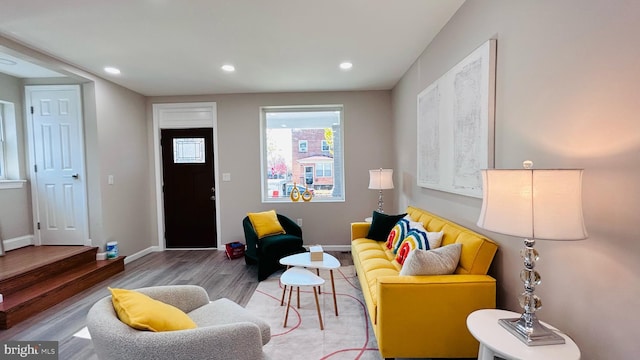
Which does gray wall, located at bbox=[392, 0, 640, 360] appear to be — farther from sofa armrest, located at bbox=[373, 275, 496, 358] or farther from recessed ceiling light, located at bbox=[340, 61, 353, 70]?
recessed ceiling light, located at bbox=[340, 61, 353, 70]

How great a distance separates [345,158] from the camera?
15.1 ft

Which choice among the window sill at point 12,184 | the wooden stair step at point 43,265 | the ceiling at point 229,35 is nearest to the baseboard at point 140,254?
the wooden stair step at point 43,265

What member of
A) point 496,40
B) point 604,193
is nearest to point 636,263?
point 604,193

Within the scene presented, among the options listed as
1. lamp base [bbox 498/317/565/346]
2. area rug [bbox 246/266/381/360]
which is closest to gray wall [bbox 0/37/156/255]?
area rug [bbox 246/266/381/360]

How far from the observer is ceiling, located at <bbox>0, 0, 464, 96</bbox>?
218 centimetres

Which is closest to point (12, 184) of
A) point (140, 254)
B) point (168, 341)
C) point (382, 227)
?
point (140, 254)

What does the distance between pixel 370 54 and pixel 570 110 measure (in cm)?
221

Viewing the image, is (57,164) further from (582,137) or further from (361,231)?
→ (582,137)

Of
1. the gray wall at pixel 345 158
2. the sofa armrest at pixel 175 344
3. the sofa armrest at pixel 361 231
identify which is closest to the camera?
the sofa armrest at pixel 175 344

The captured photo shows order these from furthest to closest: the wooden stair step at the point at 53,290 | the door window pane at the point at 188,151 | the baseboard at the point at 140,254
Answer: the door window pane at the point at 188,151, the baseboard at the point at 140,254, the wooden stair step at the point at 53,290

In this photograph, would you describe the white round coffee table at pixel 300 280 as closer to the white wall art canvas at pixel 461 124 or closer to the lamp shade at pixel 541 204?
the white wall art canvas at pixel 461 124

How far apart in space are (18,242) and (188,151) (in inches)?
94.9

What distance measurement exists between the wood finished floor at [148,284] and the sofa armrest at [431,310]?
5.45ft

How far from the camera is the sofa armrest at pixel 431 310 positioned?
5.55ft
